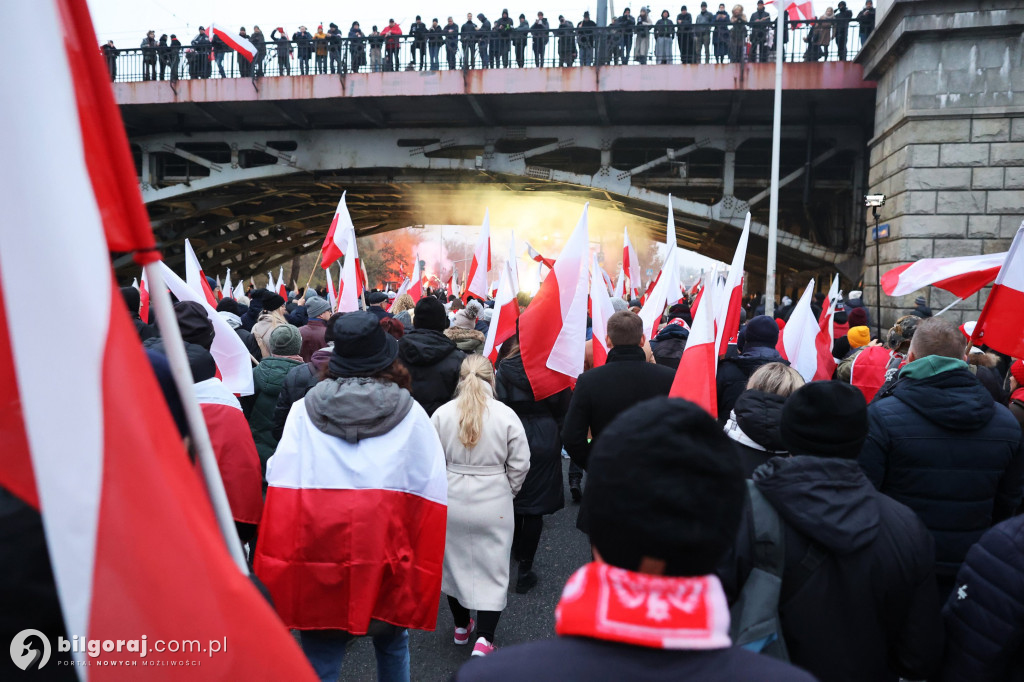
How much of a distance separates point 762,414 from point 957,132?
40.4 feet

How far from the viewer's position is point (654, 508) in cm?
116

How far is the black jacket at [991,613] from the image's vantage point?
1.93m

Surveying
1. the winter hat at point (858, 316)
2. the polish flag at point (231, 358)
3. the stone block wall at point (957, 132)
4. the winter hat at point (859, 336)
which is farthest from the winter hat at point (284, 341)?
the stone block wall at point (957, 132)

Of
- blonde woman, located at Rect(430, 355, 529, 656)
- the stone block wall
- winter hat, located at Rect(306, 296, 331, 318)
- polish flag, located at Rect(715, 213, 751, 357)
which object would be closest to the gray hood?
blonde woman, located at Rect(430, 355, 529, 656)

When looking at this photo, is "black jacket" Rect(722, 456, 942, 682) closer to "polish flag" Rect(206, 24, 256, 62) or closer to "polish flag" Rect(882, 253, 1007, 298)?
"polish flag" Rect(882, 253, 1007, 298)

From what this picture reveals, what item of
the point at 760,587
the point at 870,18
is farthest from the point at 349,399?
the point at 870,18

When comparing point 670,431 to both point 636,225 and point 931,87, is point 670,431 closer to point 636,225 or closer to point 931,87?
point 931,87

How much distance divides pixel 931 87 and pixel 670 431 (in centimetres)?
1417

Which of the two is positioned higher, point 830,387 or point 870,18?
point 870,18

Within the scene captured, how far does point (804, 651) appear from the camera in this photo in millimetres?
1995

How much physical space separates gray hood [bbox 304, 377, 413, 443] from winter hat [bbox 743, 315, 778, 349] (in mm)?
2967

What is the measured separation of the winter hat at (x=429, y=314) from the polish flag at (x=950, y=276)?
12.1 feet

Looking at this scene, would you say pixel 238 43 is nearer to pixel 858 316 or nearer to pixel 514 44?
pixel 514 44

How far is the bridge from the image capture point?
17094 millimetres
